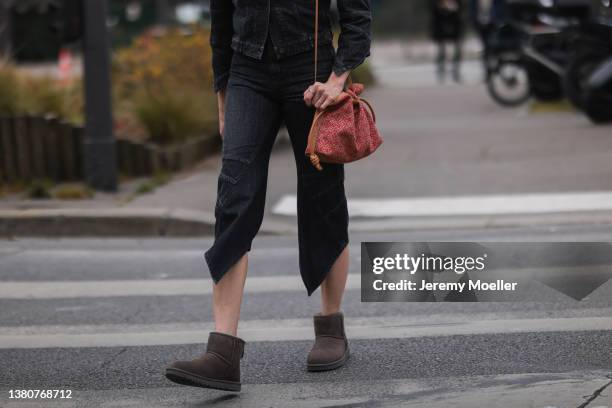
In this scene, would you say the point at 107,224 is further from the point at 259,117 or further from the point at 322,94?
the point at 322,94

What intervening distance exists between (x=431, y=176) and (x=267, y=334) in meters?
4.79

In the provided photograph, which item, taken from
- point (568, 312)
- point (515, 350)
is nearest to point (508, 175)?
point (568, 312)

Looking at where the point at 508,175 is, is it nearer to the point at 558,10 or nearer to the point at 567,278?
the point at 567,278

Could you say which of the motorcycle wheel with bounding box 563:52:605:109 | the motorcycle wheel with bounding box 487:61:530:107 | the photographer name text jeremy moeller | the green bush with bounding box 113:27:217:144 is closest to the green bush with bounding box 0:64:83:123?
the green bush with bounding box 113:27:217:144

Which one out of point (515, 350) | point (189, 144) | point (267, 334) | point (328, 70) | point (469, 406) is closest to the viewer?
point (469, 406)

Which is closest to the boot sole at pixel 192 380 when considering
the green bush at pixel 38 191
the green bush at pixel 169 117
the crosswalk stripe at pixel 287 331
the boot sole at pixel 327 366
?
the boot sole at pixel 327 366

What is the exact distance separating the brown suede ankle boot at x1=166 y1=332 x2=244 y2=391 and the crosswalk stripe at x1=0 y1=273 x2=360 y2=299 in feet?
6.48

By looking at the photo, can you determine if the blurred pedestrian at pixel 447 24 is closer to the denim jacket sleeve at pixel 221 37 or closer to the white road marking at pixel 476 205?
the white road marking at pixel 476 205

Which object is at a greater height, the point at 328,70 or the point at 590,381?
the point at 328,70

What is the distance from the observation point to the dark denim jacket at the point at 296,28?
4.43 m

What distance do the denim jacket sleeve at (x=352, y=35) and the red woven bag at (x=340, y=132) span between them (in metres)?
0.09

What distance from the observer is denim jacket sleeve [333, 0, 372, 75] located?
4441 millimetres

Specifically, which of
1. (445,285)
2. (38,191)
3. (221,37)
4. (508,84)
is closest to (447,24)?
(508,84)

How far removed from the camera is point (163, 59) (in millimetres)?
12898
